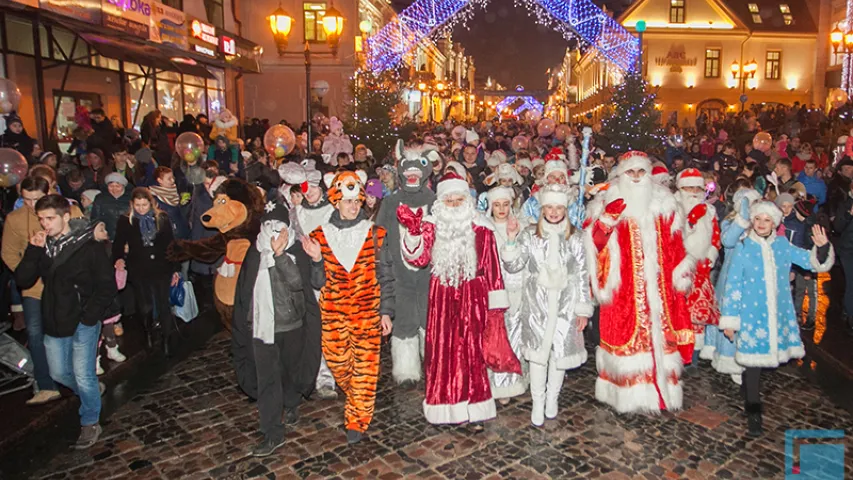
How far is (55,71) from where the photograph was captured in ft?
53.1

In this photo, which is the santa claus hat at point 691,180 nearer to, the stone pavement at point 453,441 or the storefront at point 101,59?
the stone pavement at point 453,441

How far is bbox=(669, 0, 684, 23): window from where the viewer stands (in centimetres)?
4350

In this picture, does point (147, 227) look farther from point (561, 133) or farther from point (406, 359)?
point (561, 133)

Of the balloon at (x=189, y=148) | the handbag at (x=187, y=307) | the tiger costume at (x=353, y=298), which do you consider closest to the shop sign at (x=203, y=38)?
the balloon at (x=189, y=148)

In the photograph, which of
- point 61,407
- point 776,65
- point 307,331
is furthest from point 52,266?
point 776,65

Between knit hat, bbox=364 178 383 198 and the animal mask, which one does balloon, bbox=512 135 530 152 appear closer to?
knit hat, bbox=364 178 383 198

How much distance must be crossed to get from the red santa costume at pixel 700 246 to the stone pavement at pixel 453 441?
0.80m

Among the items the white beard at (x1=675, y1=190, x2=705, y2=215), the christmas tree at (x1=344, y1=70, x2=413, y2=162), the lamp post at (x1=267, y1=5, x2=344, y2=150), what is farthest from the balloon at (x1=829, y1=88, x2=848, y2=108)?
the white beard at (x1=675, y1=190, x2=705, y2=215)

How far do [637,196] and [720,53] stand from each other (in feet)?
144

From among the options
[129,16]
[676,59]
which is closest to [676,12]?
[676,59]

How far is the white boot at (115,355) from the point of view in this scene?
23.5 ft

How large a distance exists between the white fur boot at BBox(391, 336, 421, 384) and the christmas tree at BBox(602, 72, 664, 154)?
840cm

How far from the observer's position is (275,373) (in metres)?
5.04

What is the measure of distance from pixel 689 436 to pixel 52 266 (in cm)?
536
